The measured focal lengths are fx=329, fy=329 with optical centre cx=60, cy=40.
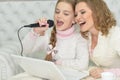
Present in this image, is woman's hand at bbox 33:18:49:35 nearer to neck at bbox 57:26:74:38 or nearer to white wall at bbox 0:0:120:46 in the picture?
neck at bbox 57:26:74:38

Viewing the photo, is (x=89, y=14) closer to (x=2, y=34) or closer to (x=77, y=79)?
(x=77, y=79)

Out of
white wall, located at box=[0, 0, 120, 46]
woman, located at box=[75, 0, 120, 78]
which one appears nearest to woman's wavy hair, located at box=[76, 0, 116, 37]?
woman, located at box=[75, 0, 120, 78]

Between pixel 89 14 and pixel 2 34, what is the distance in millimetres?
1234

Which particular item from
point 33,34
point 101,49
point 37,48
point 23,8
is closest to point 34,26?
point 33,34

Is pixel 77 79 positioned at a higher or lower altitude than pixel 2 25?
lower

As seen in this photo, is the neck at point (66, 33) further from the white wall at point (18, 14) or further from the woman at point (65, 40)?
the white wall at point (18, 14)

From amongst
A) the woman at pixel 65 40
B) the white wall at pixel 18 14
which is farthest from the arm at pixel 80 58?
the white wall at pixel 18 14

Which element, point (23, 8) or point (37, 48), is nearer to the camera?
point (37, 48)

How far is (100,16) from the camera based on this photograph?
2094mm

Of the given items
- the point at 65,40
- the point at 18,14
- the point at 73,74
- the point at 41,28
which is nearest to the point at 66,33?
the point at 65,40

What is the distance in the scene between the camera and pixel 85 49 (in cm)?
213

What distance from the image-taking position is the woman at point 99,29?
6.82 ft

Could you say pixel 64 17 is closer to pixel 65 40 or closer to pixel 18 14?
pixel 65 40

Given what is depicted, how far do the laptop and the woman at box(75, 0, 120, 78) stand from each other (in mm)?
187
